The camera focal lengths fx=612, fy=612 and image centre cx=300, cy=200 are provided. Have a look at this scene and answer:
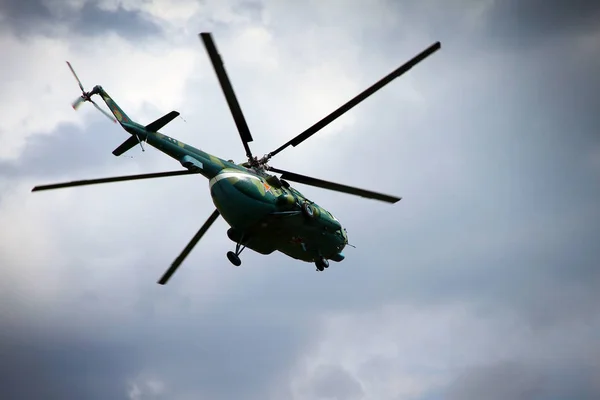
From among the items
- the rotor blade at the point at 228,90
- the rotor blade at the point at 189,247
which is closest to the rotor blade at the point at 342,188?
the rotor blade at the point at 228,90

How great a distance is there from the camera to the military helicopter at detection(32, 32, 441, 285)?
28.1 metres

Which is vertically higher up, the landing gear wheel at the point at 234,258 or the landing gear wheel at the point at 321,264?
the landing gear wheel at the point at 321,264

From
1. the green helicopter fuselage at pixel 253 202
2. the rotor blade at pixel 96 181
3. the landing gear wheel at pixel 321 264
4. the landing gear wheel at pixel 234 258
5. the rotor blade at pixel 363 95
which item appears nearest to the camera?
the rotor blade at pixel 363 95

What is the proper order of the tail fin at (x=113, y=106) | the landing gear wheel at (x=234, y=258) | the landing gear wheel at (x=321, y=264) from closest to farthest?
1. the tail fin at (x=113, y=106)
2. the landing gear wheel at (x=234, y=258)
3. the landing gear wheel at (x=321, y=264)

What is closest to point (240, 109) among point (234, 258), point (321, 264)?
point (234, 258)

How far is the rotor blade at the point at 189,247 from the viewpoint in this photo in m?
31.8

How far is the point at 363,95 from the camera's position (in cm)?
2647

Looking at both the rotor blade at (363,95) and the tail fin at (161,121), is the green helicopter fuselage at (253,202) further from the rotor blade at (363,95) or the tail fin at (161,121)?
the rotor blade at (363,95)

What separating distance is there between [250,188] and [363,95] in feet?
23.7

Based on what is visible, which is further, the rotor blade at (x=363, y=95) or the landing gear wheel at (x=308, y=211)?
the landing gear wheel at (x=308, y=211)

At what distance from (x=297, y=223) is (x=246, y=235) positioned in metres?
2.77

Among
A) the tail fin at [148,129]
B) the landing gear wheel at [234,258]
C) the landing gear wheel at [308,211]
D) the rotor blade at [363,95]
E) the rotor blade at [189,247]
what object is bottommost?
the landing gear wheel at [234,258]

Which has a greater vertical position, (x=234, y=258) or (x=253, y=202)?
(x=253, y=202)

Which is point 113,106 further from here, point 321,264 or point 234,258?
point 321,264
